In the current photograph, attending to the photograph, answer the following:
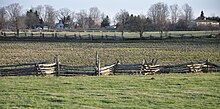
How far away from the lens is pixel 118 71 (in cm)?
1812

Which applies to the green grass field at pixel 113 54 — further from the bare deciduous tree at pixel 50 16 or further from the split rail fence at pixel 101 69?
the bare deciduous tree at pixel 50 16

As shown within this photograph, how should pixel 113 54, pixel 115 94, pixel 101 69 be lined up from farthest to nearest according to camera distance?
1. pixel 113 54
2. pixel 101 69
3. pixel 115 94

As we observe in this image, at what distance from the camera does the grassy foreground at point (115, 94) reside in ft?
29.4

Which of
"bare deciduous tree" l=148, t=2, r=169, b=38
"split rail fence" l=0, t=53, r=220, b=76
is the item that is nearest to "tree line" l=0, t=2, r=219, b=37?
"bare deciduous tree" l=148, t=2, r=169, b=38

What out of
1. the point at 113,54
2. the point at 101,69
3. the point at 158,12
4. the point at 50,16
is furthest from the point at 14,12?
the point at 101,69

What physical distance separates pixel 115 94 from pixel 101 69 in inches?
250

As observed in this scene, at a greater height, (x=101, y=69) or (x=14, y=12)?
(x=14, y=12)

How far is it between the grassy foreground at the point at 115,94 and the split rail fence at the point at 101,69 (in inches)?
139

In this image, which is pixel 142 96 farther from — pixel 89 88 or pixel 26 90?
pixel 26 90

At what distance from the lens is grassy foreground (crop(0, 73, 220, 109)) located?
29.4ft

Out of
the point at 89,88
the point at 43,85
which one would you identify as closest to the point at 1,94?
the point at 43,85

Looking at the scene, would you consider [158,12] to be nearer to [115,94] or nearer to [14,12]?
[14,12]

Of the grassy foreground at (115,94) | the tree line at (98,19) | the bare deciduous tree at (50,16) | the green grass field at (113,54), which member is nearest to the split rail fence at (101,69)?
the grassy foreground at (115,94)

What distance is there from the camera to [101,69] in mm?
16750
